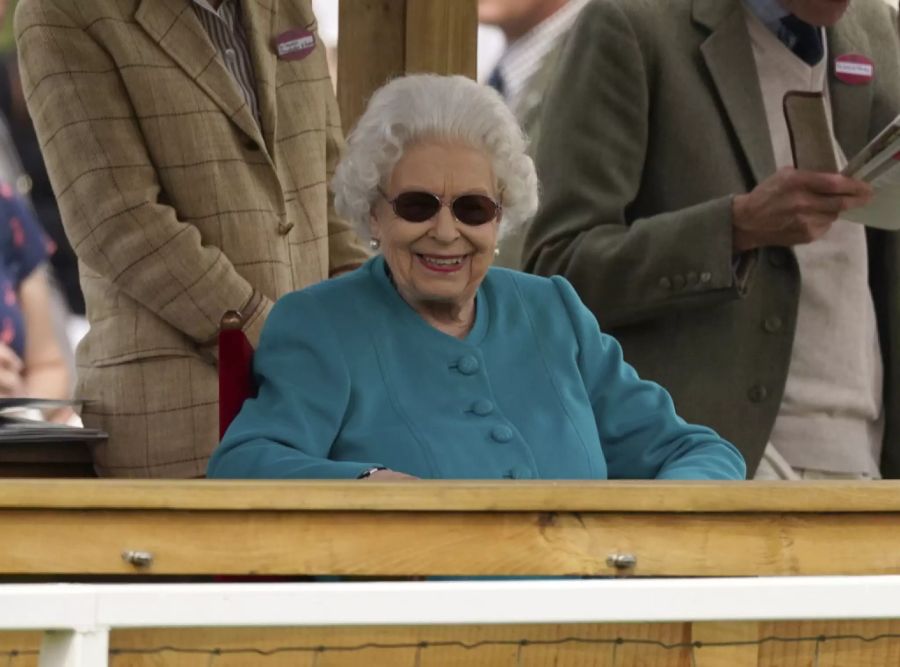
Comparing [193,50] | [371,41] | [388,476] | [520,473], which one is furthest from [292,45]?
[388,476]

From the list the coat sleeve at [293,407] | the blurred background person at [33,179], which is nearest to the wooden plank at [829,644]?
the coat sleeve at [293,407]

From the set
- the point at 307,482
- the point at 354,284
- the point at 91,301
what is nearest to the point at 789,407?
the point at 354,284

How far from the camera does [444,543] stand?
→ 6.32ft

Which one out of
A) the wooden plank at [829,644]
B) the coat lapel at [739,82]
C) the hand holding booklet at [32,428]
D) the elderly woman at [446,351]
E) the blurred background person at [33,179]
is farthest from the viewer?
the blurred background person at [33,179]

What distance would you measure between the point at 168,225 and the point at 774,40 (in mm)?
1196

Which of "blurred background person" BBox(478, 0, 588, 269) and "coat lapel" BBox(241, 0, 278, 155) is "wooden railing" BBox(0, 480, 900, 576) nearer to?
"coat lapel" BBox(241, 0, 278, 155)

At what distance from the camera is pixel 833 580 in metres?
1.62

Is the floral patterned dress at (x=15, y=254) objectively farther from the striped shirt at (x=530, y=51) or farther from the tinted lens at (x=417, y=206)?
the tinted lens at (x=417, y=206)

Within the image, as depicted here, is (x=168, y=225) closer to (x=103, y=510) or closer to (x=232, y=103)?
(x=232, y=103)

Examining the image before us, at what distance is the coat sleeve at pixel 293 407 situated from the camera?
254cm

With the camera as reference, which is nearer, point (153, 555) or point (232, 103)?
point (153, 555)

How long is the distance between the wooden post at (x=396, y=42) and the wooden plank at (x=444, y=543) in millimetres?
2179

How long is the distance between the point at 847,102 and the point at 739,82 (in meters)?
0.24

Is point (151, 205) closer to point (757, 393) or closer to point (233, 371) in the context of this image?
point (233, 371)
